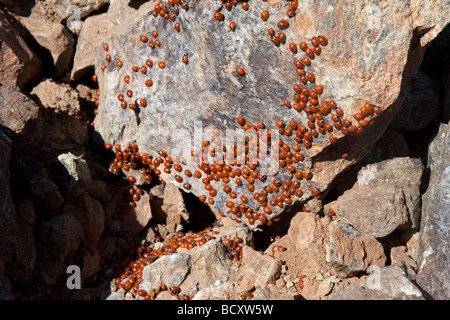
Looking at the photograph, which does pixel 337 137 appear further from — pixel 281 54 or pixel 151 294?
pixel 151 294

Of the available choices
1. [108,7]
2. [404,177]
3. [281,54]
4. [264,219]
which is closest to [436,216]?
[404,177]

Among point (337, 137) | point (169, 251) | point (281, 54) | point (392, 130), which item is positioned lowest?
point (169, 251)

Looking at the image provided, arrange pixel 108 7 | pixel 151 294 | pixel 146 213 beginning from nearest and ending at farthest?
pixel 151 294
pixel 146 213
pixel 108 7

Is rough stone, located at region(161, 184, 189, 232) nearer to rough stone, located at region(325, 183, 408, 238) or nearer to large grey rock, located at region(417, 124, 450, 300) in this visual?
rough stone, located at region(325, 183, 408, 238)

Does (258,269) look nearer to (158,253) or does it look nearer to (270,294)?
(270,294)

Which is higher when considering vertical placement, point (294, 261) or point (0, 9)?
point (0, 9)

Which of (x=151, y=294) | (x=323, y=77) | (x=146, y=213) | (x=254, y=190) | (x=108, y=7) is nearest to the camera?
(x=323, y=77)

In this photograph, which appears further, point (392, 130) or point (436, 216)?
point (392, 130)

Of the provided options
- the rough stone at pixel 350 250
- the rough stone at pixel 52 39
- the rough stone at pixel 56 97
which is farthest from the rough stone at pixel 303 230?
the rough stone at pixel 52 39

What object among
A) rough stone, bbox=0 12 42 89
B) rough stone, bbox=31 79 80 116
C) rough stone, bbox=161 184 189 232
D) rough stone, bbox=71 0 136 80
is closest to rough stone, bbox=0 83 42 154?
rough stone, bbox=0 12 42 89
